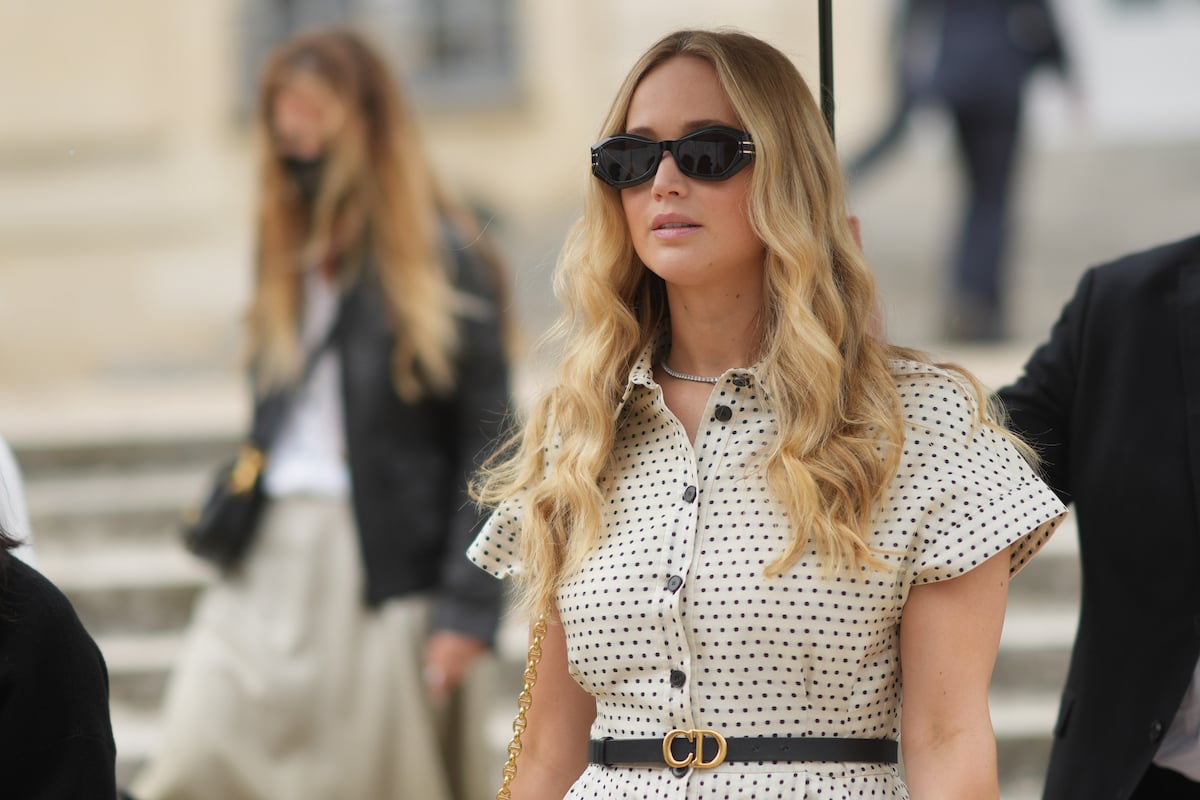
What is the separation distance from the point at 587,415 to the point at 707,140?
1.46 ft

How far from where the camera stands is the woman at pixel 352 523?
4711mm

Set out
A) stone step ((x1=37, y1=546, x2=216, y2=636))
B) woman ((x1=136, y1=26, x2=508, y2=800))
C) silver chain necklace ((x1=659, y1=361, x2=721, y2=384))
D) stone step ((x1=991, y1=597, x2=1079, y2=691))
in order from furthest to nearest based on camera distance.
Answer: stone step ((x1=37, y1=546, x2=216, y2=636)), stone step ((x1=991, y1=597, x2=1079, y2=691)), woman ((x1=136, y1=26, x2=508, y2=800)), silver chain necklace ((x1=659, y1=361, x2=721, y2=384))

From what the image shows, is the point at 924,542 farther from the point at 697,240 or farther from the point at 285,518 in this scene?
the point at 285,518

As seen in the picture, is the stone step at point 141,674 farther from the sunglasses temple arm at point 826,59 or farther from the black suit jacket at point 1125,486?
the sunglasses temple arm at point 826,59

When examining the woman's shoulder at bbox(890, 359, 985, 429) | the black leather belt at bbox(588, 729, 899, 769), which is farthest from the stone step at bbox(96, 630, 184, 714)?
the woman's shoulder at bbox(890, 359, 985, 429)

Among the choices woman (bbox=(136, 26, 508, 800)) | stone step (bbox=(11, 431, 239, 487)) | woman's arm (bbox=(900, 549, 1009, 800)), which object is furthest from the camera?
stone step (bbox=(11, 431, 239, 487))

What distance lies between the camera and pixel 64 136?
1385 cm

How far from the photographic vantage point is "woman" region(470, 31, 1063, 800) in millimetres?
2461

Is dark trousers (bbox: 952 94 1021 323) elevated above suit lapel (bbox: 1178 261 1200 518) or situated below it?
below

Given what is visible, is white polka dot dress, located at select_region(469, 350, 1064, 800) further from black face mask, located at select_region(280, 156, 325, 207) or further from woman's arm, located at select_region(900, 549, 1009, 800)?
black face mask, located at select_region(280, 156, 325, 207)

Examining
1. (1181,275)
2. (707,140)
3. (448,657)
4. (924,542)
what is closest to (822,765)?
(924,542)

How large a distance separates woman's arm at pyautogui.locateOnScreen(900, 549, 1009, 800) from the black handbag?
262 centimetres

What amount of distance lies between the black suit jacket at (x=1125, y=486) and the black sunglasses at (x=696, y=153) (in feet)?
2.67

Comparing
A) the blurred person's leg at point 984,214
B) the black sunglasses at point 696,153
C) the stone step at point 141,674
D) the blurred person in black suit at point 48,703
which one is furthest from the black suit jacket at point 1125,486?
the blurred person's leg at point 984,214
